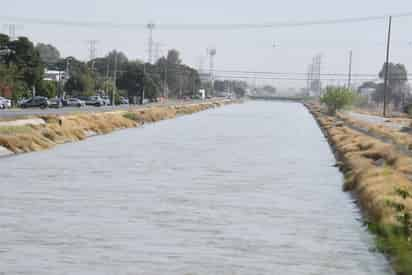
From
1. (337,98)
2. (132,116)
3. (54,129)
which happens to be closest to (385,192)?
(54,129)

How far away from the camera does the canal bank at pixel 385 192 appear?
811 inches

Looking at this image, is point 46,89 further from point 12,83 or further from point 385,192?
point 385,192

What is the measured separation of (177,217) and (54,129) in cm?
3583

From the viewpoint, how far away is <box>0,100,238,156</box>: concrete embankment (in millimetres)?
49188

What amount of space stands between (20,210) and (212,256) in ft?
25.7

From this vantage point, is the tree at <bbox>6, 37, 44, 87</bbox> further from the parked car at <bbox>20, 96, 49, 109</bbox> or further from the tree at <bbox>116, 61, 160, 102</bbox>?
the tree at <bbox>116, 61, 160, 102</bbox>

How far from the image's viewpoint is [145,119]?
9506 cm

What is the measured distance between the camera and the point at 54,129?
60000mm

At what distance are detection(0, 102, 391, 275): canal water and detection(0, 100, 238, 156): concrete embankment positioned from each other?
2.43m

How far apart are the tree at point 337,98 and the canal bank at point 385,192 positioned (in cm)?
7526

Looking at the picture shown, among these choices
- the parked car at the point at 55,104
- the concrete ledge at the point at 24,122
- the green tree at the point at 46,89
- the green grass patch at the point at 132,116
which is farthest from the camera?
the green tree at the point at 46,89

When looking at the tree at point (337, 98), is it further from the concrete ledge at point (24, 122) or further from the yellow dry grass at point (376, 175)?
the yellow dry grass at point (376, 175)

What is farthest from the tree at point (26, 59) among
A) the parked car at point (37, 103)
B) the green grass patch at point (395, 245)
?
the green grass patch at point (395, 245)

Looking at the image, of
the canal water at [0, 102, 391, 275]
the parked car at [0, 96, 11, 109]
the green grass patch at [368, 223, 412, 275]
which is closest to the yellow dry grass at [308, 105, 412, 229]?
the green grass patch at [368, 223, 412, 275]
